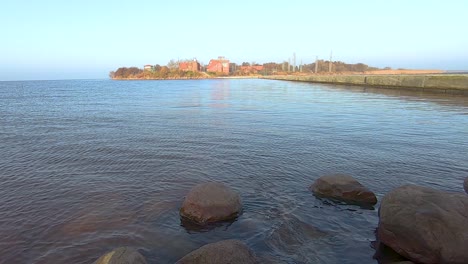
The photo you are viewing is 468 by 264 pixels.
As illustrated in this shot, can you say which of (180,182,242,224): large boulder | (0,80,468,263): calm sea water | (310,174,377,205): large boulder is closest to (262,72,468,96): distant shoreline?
(0,80,468,263): calm sea water

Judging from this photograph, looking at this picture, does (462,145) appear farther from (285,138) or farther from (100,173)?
(100,173)

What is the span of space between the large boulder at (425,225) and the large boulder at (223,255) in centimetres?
245

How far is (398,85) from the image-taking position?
166ft

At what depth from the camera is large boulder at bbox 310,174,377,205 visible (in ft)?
24.7

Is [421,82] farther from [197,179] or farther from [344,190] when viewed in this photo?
[197,179]

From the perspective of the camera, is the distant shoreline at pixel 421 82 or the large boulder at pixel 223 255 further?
the distant shoreline at pixel 421 82

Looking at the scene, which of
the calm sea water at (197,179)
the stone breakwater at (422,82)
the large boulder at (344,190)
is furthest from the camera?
the stone breakwater at (422,82)

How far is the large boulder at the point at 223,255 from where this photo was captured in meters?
4.75

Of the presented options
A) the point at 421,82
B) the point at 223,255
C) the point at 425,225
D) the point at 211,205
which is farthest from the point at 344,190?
the point at 421,82

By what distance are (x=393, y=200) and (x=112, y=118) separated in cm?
2076

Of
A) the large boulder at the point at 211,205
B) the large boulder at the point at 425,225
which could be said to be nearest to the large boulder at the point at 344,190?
the large boulder at the point at 425,225

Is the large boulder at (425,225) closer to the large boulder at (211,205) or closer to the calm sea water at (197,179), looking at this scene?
the calm sea water at (197,179)

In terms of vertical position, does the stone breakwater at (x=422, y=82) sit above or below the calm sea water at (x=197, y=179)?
above

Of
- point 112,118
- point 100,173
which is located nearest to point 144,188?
point 100,173
